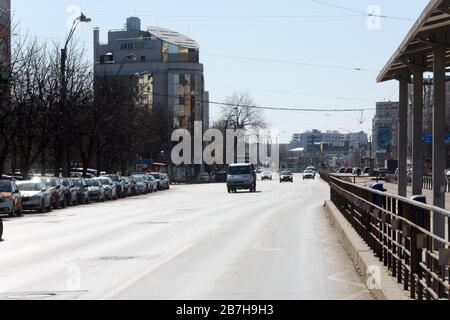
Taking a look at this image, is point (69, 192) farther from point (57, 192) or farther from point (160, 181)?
point (160, 181)

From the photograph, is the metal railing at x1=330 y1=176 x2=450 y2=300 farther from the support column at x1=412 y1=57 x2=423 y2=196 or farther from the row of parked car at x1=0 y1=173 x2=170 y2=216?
the row of parked car at x1=0 y1=173 x2=170 y2=216

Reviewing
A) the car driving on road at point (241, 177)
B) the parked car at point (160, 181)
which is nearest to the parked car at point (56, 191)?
the car driving on road at point (241, 177)

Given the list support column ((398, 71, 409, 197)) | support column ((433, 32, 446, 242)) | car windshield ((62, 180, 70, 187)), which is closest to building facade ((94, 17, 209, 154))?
car windshield ((62, 180, 70, 187))

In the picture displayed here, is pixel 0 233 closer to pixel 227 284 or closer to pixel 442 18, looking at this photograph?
pixel 227 284

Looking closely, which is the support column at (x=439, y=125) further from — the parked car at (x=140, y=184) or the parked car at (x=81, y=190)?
the parked car at (x=140, y=184)

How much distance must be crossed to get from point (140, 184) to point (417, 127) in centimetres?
4890

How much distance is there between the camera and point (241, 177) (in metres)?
64.4

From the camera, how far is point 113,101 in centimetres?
6450

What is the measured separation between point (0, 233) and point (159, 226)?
5.71m

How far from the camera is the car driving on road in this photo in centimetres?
6425

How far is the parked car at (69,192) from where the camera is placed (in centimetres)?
4433

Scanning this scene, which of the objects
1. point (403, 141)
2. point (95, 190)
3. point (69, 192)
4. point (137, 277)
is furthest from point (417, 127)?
point (95, 190)
